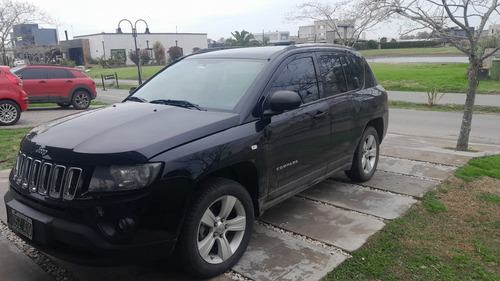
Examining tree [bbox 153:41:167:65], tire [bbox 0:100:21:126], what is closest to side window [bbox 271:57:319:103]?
tire [bbox 0:100:21:126]

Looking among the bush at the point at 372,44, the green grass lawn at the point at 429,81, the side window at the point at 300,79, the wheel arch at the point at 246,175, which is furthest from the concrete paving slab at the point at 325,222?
the bush at the point at 372,44

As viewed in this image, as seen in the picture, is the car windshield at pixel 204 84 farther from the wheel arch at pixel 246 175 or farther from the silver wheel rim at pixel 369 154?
the silver wheel rim at pixel 369 154

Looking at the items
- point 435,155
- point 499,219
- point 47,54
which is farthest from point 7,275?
point 47,54

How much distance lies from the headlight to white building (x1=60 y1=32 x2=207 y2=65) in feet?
208

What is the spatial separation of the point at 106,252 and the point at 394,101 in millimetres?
16678

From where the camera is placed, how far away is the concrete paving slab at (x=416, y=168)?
5.92m

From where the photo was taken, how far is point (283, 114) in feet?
12.8

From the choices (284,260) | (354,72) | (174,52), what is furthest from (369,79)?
(174,52)

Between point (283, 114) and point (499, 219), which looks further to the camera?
point (499, 219)

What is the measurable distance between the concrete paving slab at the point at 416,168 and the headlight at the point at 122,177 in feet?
14.5

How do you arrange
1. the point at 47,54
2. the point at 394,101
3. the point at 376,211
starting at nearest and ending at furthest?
1. the point at 376,211
2. the point at 394,101
3. the point at 47,54

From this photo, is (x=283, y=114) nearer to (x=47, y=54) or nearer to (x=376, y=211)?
(x=376, y=211)

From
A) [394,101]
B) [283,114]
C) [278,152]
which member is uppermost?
[283,114]

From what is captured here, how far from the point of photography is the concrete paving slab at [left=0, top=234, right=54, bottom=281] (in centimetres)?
334
